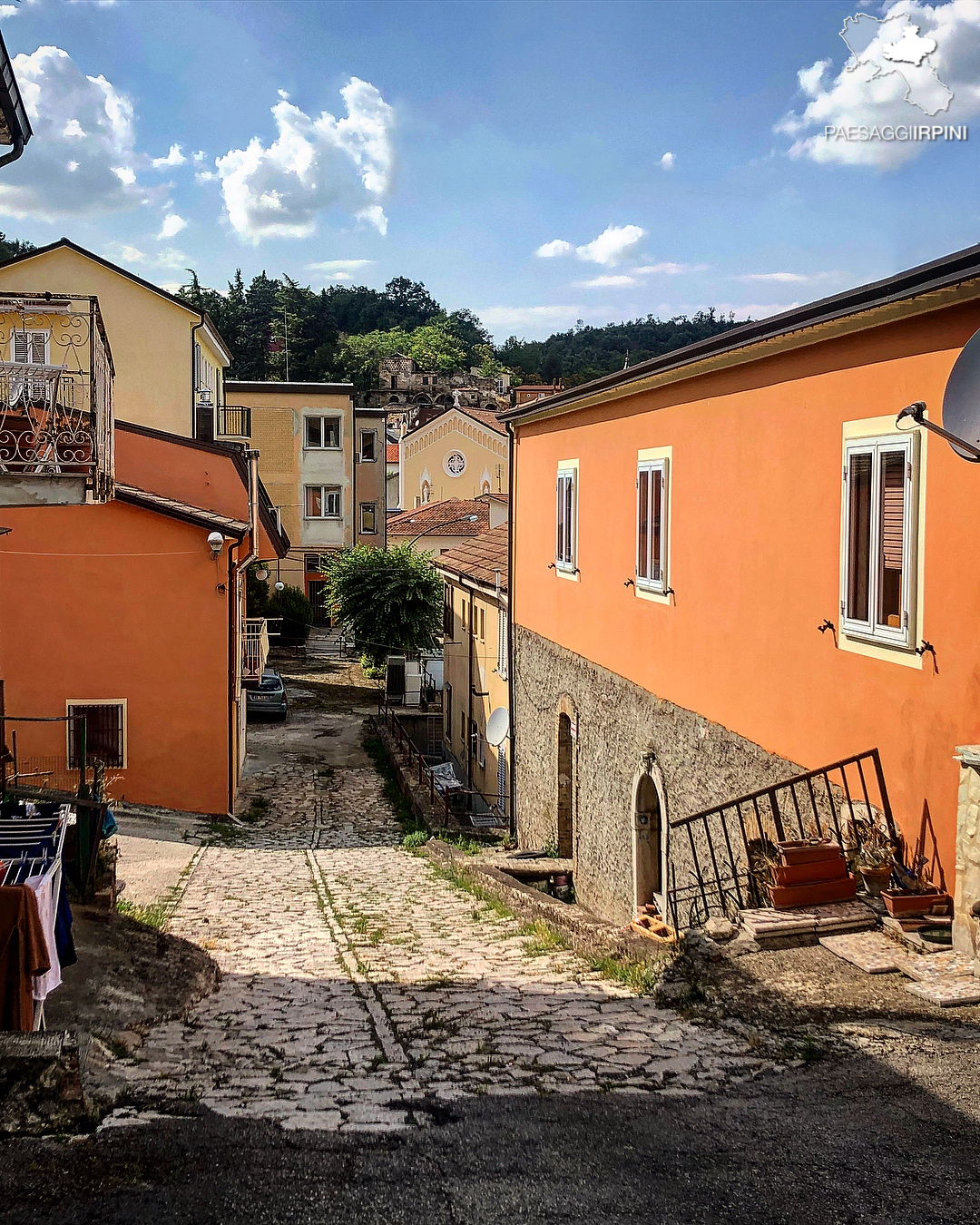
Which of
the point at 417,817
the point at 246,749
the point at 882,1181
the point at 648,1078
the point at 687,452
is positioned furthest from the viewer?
the point at 246,749

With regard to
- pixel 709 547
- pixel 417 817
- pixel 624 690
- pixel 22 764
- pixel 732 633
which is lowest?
pixel 417 817

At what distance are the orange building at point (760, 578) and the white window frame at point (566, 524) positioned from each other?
0.05m

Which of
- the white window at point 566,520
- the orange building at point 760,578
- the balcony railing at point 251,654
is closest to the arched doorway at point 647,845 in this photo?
the orange building at point 760,578

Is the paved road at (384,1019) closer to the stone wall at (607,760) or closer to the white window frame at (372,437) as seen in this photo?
the stone wall at (607,760)

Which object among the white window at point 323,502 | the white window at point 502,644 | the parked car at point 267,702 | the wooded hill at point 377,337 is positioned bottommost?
the parked car at point 267,702

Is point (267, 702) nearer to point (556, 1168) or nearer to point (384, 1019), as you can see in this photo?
point (384, 1019)

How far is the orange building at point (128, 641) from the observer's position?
1670 centimetres

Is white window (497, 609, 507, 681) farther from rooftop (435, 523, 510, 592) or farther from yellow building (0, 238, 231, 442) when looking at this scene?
yellow building (0, 238, 231, 442)

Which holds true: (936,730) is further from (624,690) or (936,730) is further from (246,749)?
(246,749)

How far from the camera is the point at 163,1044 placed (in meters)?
6.43

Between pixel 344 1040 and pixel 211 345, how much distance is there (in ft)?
85.8

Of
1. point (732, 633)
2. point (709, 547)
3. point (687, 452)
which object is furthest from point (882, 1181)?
point (687, 452)

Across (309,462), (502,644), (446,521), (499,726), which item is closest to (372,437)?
(309,462)

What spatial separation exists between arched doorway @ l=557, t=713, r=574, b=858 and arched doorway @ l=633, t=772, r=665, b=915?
132 inches
